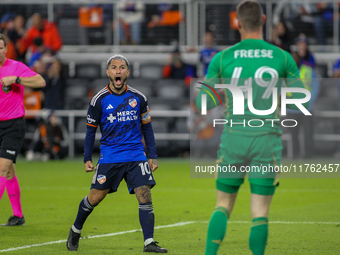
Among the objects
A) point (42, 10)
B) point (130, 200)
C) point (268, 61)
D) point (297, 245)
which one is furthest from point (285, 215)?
point (42, 10)

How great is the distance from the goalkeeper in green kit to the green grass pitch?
1640mm

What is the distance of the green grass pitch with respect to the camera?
673cm

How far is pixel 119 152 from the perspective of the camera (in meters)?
6.39

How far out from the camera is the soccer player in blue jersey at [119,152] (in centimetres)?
632

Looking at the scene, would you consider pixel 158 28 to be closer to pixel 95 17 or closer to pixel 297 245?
pixel 95 17

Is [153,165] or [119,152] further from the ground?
[119,152]

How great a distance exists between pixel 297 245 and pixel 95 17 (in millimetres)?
15123

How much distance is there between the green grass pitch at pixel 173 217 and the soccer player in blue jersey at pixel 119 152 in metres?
0.44

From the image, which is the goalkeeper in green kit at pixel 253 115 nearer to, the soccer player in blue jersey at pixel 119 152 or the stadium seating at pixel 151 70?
the soccer player in blue jersey at pixel 119 152

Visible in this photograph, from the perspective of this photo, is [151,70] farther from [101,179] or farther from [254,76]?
[254,76]

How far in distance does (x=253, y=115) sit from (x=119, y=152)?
2069mm

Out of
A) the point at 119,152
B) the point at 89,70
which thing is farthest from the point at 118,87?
the point at 89,70

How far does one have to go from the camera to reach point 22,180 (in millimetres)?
13492

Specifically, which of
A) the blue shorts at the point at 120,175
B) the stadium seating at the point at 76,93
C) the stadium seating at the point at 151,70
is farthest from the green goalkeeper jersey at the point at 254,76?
the stadium seating at the point at 151,70
